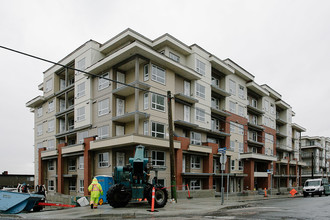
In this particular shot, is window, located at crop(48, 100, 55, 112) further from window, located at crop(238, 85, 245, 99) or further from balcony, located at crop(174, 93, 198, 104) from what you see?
window, located at crop(238, 85, 245, 99)

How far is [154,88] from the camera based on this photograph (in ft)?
95.3

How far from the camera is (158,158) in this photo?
29.0 m

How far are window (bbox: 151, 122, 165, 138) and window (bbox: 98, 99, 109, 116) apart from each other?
550cm

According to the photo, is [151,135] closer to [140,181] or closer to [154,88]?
[154,88]

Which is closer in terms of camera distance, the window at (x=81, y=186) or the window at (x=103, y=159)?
the window at (x=103, y=159)

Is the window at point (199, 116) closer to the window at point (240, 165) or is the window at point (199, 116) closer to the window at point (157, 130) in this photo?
the window at point (157, 130)

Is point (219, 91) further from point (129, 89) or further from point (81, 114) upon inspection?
point (81, 114)

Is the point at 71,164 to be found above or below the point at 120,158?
below

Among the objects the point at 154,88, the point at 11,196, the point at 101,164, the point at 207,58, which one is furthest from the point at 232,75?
the point at 11,196

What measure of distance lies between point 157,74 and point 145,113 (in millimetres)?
4350

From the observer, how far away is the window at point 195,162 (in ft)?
111

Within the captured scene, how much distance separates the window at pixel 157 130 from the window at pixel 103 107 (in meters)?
5.50

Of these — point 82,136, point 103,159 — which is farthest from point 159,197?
point 82,136

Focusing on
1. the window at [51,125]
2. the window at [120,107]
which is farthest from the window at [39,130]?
the window at [120,107]
